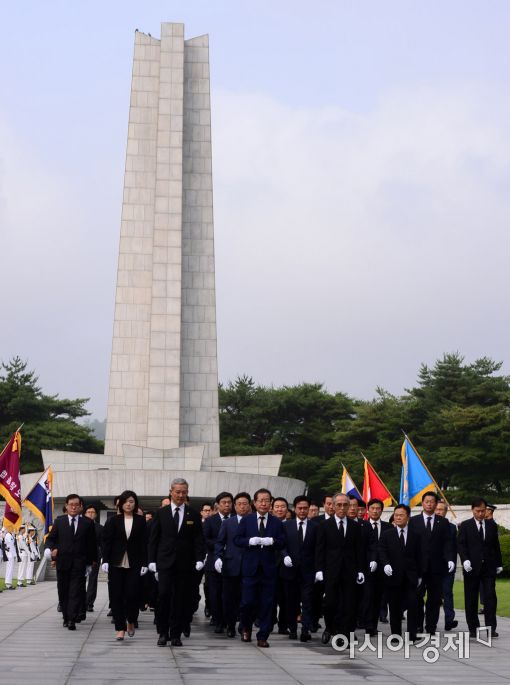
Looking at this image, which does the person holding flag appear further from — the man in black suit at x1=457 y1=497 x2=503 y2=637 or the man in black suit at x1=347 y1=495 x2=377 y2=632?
the man in black suit at x1=457 y1=497 x2=503 y2=637

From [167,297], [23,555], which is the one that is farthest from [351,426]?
Answer: [23,555]

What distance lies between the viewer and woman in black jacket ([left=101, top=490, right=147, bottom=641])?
11.3 m

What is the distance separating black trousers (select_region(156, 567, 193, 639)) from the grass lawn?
6.53 meters

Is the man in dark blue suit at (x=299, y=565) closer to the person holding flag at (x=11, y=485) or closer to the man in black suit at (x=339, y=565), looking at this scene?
the man in black suit at (x=339, y=565)

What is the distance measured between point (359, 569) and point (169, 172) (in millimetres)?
30451

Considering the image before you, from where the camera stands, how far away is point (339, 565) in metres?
10.9

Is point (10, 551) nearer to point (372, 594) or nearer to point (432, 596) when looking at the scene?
point (372, 594)

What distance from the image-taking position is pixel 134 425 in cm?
3894

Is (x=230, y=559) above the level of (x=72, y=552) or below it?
below

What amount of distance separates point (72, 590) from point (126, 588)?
1450 millimetres

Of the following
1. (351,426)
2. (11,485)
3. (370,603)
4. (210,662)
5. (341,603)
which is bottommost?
(210,662)

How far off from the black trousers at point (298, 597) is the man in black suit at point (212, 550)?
0.95 metres

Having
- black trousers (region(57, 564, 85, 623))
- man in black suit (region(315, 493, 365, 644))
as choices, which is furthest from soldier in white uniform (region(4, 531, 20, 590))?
man in black suit (region(315, 493, 365, 644))

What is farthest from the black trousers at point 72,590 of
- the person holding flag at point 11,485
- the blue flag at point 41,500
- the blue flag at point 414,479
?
the blue flag at point 41,500
